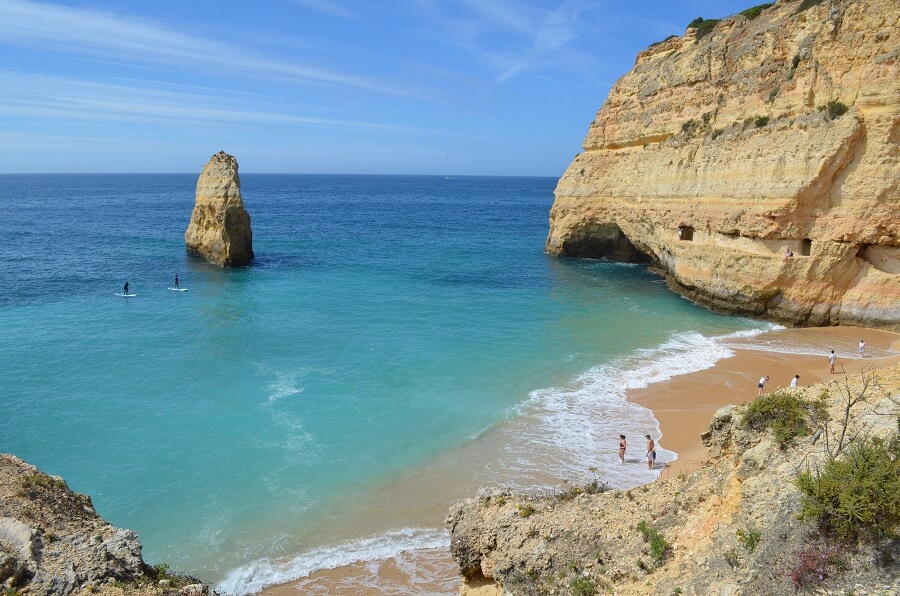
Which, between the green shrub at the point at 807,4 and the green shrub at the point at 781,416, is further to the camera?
the green shrub at the point at 807,4

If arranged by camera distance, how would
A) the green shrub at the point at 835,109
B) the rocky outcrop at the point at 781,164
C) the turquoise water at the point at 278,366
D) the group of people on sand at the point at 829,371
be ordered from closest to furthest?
the turquoise water at the point at 278,366 < the group of people on sand at the point at 829,371 < the rocky outcrop at the point at 781,164 < the green shrub at the point at 835,109

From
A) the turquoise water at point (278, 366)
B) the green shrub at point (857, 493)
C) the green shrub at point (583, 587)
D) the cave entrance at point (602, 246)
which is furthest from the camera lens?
the cave entrance at point (602, 246)

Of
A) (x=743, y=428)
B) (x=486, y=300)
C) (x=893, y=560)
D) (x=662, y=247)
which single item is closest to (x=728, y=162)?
(x=662, y=247)

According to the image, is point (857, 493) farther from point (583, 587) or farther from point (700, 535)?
point (583, 587)

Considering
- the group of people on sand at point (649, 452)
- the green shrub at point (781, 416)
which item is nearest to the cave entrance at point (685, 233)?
the group of people on sand at point (649, 452)

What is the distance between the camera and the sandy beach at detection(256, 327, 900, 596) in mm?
11367

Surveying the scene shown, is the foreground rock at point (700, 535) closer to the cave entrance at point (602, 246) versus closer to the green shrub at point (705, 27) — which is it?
the green shrub at point (705, 27)

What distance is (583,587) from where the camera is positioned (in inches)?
279

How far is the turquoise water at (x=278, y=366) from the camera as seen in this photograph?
14.3m

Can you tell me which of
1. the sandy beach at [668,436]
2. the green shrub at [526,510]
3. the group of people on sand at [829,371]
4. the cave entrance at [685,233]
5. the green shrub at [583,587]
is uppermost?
the cave entrance at [685,233]

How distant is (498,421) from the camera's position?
17766 millimetres

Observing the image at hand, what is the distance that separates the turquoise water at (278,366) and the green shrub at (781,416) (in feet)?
24.8

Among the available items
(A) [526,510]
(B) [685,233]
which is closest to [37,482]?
(A) [526,510]

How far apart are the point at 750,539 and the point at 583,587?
1.97 meters
